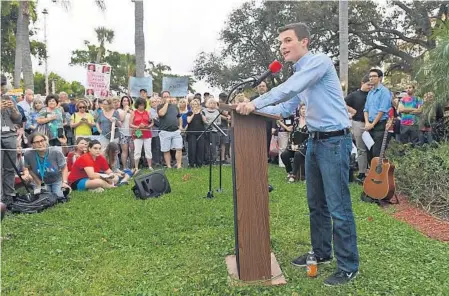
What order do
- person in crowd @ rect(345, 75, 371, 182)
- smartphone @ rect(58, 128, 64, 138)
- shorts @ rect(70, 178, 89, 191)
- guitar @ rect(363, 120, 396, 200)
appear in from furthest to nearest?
smartphone @ rect(58, 128, 64, 138)
person in crowd @ rect(345, 75, 371, 182)
shorts @ rect(70, 178, 89, 191)
guitar @ rect(363, 120, 396, 200)

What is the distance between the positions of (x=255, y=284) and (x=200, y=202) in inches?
124

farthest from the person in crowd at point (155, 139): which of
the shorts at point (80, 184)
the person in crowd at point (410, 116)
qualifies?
the person in crowd at point (410, 116)

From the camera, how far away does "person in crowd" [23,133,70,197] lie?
6824mm

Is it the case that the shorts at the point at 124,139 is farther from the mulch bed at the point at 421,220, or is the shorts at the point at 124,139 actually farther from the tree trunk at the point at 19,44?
the tree trunk at the point at 19,44

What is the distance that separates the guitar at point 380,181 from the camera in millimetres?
6371

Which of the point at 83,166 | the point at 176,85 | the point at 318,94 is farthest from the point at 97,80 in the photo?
the point at 318,94

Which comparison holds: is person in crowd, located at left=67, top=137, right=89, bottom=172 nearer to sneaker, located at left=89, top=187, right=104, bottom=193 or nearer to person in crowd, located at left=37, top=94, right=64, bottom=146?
person in crowd, located at left=37, top=94, right=64, bottom=146

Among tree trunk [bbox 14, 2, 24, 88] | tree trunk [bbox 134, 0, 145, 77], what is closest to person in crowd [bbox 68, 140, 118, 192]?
tree trunk [bbox 134, 0, 145, 77]

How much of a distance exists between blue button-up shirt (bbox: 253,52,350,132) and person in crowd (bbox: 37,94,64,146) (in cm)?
665

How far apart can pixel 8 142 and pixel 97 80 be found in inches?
259

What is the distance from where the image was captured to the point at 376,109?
735 centimetres

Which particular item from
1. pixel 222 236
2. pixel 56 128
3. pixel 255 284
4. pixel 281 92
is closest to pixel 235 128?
pixel 281 92

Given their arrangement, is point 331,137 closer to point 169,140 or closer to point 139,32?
point 169,140

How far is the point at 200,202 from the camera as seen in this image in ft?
21.5
